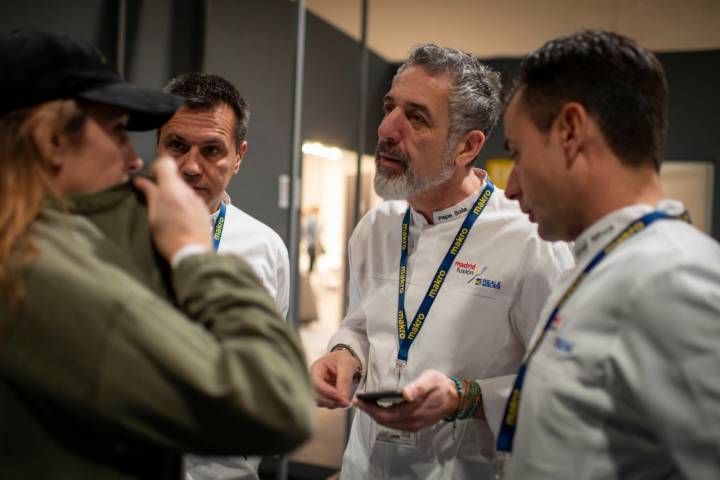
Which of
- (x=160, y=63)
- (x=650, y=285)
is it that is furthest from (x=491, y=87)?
(x=160, y=63)

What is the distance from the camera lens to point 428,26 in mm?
5543

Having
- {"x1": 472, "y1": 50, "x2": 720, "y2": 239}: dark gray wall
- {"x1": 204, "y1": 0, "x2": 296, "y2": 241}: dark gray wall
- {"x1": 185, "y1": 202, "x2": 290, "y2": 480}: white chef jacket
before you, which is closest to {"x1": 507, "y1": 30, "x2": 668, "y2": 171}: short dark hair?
{"x1": 185, "y1": 202, "x2": 290, "y2": 480}: white chef jacket

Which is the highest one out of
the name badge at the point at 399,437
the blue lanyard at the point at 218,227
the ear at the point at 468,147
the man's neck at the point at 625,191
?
the man's neck at the point at 625,191

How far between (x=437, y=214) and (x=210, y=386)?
4.16 ft

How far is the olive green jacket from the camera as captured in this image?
2.61 ft

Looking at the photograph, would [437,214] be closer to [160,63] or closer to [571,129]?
[571,129]

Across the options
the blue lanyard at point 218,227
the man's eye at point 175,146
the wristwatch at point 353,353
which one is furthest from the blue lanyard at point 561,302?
the man's eye at point 175,146

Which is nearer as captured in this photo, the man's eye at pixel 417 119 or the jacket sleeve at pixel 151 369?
the jacket sleeve at pixel 151 369

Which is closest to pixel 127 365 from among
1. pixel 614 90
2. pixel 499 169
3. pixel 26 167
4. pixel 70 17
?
pixel 26 167

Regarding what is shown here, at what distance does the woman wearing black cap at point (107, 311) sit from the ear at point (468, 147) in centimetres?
115

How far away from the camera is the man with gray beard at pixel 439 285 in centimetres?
175

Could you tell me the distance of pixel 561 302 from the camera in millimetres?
1190

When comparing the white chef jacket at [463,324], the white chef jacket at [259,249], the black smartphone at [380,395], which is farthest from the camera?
the white chef jacket at [259,249]

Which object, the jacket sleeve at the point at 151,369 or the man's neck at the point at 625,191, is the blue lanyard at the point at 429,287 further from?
the jacket sleeve at the point at 151,369
